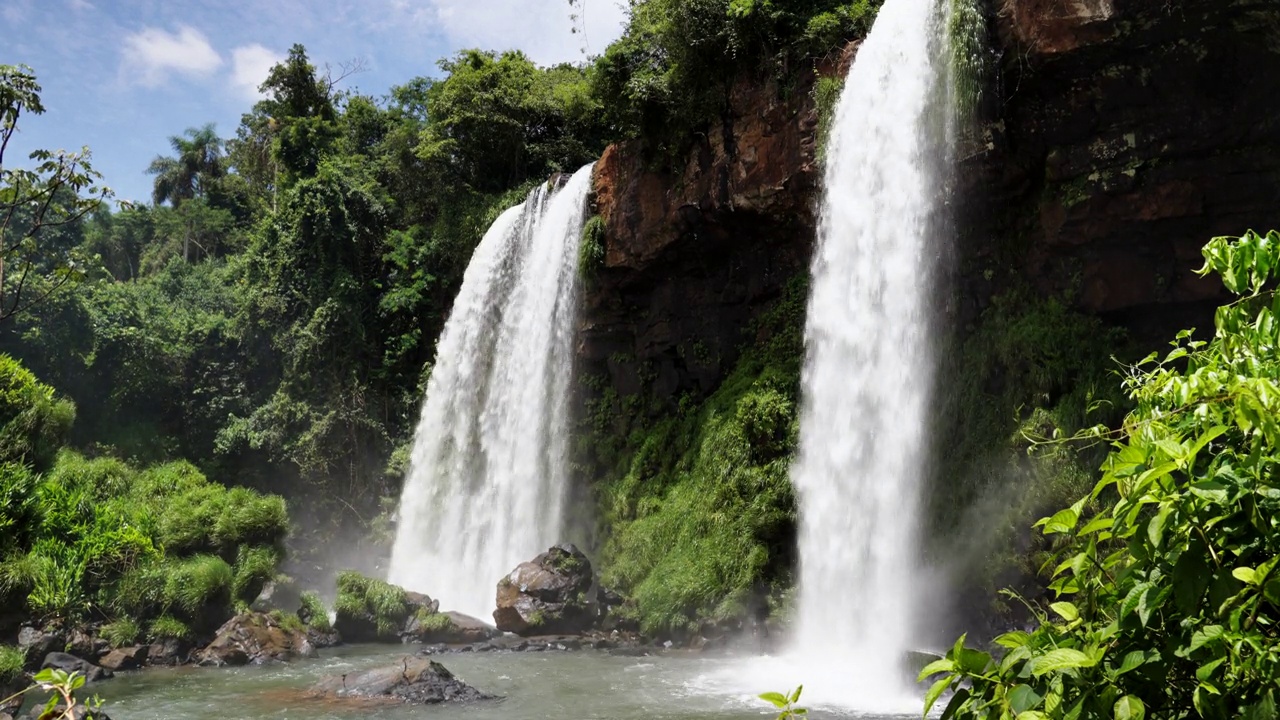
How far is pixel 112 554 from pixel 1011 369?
45.4ft

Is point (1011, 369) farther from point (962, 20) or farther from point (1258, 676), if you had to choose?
point (1258, 676)

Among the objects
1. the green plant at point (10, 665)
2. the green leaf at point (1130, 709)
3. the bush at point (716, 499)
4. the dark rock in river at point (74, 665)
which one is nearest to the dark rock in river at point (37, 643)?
the dark rock in river at point (74, 665)

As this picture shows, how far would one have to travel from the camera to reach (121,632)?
1310cm

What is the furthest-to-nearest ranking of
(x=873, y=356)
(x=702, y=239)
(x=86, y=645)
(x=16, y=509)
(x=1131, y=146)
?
(x=702, y=239), (x=873, y=356), (x=16, y=509), (x=86, y=645), (x=1131, y=146)

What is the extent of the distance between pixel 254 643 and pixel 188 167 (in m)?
41.0

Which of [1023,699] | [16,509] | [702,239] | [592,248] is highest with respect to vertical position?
[592,248]

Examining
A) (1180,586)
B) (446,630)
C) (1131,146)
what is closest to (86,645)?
(446,630)

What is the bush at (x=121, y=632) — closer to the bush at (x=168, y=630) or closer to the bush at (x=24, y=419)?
the bush at (x=168, y=630)

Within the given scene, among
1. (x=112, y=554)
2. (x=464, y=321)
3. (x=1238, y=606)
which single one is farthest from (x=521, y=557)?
(x=1238, y=606)

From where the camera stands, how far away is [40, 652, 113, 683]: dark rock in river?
11562 millimetres

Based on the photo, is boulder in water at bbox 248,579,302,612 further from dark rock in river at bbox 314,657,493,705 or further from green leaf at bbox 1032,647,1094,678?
green leaf at bbox 1032,647,1094,678

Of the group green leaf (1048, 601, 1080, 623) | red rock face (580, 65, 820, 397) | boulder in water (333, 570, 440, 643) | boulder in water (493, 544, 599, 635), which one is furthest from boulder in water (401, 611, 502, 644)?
green leaf (1048, 601, 1080, 623)

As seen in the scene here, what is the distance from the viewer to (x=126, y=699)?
35.0 ft

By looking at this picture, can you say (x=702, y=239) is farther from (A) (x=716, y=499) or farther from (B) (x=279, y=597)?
(B) (x=279, y=597)
